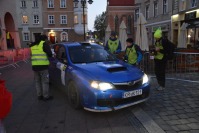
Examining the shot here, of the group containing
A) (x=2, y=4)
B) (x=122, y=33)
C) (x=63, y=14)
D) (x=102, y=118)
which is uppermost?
(x=63, y=14)

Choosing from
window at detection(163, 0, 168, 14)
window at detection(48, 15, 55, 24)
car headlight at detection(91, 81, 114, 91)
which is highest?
window at detection(48, 15, 55, 24)

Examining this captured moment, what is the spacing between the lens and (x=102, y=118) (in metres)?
4.68

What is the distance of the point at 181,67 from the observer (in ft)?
29.1

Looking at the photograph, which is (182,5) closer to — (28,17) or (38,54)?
(38,54)

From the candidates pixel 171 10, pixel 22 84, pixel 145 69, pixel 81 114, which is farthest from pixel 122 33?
pixel 171 10

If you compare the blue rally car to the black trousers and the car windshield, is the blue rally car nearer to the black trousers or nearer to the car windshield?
the car windshield

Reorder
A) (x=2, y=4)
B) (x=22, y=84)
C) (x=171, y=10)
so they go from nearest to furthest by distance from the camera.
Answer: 1. (x=22, y=84)
2. (x=2, y=4)
3. (x=171, y=10)

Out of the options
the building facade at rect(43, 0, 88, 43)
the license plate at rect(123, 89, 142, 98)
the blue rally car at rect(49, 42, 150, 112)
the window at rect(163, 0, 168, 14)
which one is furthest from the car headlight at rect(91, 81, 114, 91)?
the building facade at rect(43, 0, 88, 43)

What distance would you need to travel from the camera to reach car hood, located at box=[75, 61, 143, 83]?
14.9 ft

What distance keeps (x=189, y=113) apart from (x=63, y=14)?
45.4 meters

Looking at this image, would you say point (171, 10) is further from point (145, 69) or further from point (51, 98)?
point (51, 98)

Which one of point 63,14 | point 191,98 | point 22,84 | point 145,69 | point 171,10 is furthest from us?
point 63,14

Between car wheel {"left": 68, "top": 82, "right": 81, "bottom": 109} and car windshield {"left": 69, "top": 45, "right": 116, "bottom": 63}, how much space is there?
0.75m

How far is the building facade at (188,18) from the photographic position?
66.3 feet
